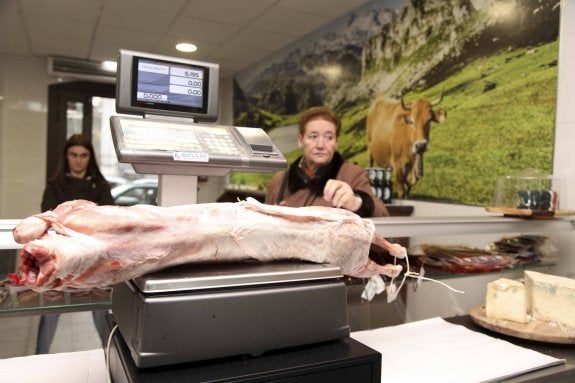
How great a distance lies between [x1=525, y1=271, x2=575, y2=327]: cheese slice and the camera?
1.23 meters

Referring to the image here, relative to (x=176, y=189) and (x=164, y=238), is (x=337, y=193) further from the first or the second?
(x=164, y=238)

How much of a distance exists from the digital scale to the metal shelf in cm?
52

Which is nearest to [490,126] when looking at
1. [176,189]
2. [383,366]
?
[383,366]

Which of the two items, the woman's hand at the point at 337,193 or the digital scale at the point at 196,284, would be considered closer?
the digital scale at the point at 196,284

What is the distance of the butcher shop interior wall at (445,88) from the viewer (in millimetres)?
2271

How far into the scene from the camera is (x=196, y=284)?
0.61 metres

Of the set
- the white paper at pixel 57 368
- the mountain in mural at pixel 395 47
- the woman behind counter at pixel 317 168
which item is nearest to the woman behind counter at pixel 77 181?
the woman behind counter at pixel 317 168

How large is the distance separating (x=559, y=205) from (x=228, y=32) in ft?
11.1

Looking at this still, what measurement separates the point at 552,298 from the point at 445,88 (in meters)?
1.83

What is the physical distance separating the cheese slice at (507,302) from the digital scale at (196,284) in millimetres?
759

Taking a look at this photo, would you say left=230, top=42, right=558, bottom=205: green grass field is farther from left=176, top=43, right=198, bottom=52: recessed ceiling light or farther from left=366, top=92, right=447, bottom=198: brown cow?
left=176, top=43, right=198, bottom=52: recessed ceiling light

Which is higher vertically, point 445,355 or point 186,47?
point 186,47

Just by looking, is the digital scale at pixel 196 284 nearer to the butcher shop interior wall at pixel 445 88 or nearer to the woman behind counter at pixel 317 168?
the woman behind counter at pixel 317 168

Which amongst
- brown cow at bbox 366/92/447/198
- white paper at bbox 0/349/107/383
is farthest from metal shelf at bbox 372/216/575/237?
brown cow at bbox 366/92/447/198
